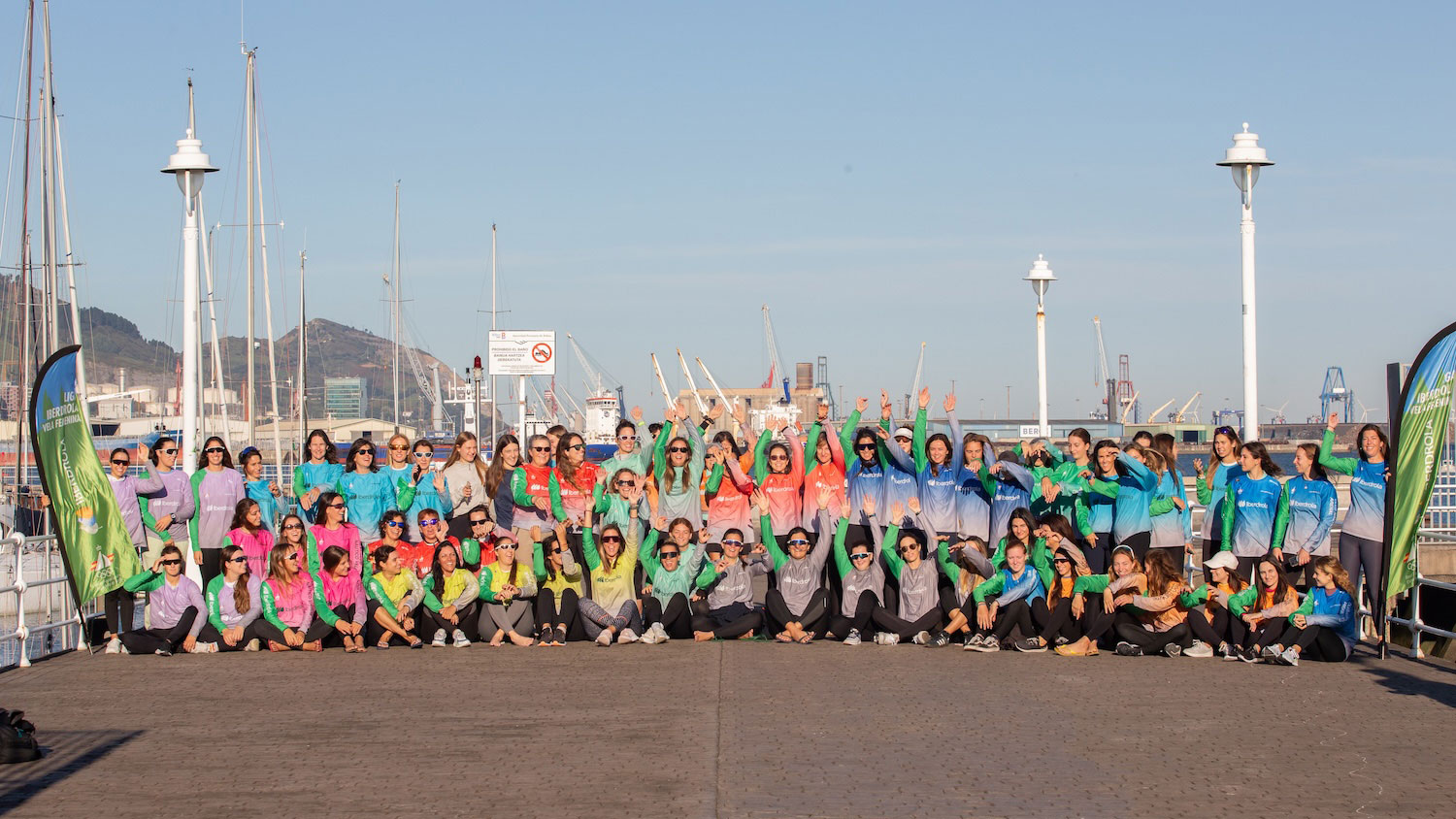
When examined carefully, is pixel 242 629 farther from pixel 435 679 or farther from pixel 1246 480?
pixel 1246 480

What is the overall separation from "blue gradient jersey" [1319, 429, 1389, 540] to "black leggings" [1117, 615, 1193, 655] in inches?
61.5

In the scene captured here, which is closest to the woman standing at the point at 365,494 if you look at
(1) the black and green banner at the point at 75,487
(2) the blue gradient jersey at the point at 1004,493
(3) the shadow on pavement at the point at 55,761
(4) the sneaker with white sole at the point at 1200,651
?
(1) the black and green banner at the point at 75,487

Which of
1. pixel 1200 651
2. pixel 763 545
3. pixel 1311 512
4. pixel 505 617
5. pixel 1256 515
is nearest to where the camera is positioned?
pixel 1200 651

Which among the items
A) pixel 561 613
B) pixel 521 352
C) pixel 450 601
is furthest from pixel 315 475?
pixel 521 352

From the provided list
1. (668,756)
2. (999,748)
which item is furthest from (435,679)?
(999,748)

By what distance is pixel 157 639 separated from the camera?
36.2 feet

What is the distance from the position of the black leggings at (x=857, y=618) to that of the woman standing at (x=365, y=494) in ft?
12.5

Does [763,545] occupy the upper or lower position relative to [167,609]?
upper

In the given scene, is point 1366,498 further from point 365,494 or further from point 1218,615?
point 365,494

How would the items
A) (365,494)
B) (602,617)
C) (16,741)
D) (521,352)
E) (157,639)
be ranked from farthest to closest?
(521,352) < (365,494) < (602,617) < (157,639) < (16,741)

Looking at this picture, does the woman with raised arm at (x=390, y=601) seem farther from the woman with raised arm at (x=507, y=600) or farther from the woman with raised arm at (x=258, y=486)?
the woman with raised arm at (x=258, y=486)

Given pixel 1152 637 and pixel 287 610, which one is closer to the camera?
pixel 1152 637

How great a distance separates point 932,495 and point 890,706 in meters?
3.50

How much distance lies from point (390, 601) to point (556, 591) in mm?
1347
